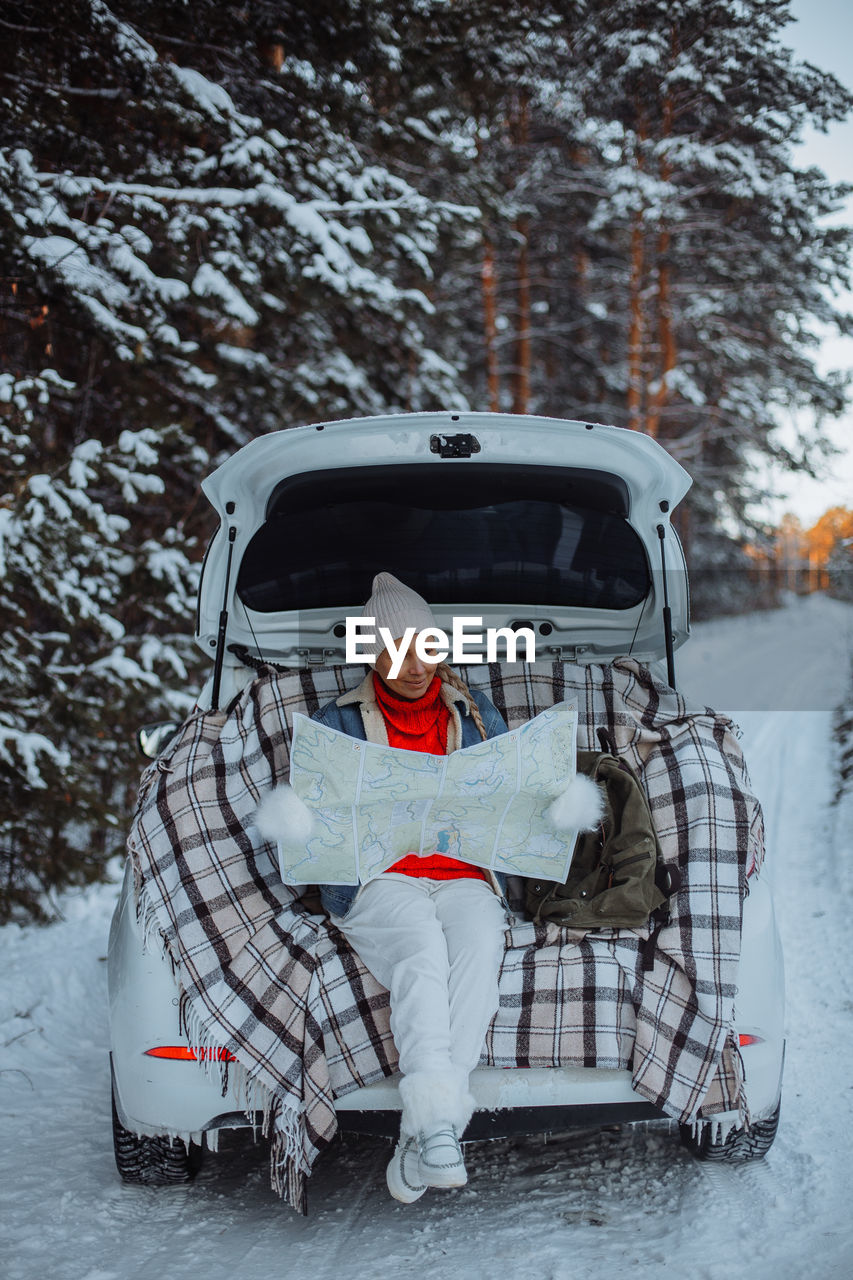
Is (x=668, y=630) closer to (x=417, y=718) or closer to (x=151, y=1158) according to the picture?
(x=417, y=718)

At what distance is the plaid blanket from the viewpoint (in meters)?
2.36

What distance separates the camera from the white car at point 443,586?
2379 millimetres

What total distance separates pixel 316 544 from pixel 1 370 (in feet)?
8.00

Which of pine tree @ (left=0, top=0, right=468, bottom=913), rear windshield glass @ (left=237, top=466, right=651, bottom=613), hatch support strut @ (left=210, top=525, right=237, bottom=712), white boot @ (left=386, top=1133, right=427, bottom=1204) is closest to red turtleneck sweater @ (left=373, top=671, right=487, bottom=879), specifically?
hatch support strut @ (left=210, top=525, right=237, bottom=712)

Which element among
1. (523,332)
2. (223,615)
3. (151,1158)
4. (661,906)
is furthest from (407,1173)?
(523,332)

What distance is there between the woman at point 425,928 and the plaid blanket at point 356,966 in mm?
83

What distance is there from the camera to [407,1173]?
223 cm

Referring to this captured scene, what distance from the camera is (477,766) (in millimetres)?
2736

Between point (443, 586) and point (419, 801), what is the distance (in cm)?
136

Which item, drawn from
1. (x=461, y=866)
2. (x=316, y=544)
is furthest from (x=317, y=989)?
(x=316, y=544)

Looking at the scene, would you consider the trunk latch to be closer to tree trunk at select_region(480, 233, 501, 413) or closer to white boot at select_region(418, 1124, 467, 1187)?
white boot at select_region(418, 1124, 467, 1187)

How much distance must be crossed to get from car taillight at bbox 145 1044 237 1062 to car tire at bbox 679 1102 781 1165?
126cm

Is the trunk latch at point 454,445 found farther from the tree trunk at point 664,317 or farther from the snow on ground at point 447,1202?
the tree trunk at point 664,317

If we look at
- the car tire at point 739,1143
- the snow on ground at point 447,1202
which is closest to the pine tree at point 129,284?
the snow on ground at point 447,1202
